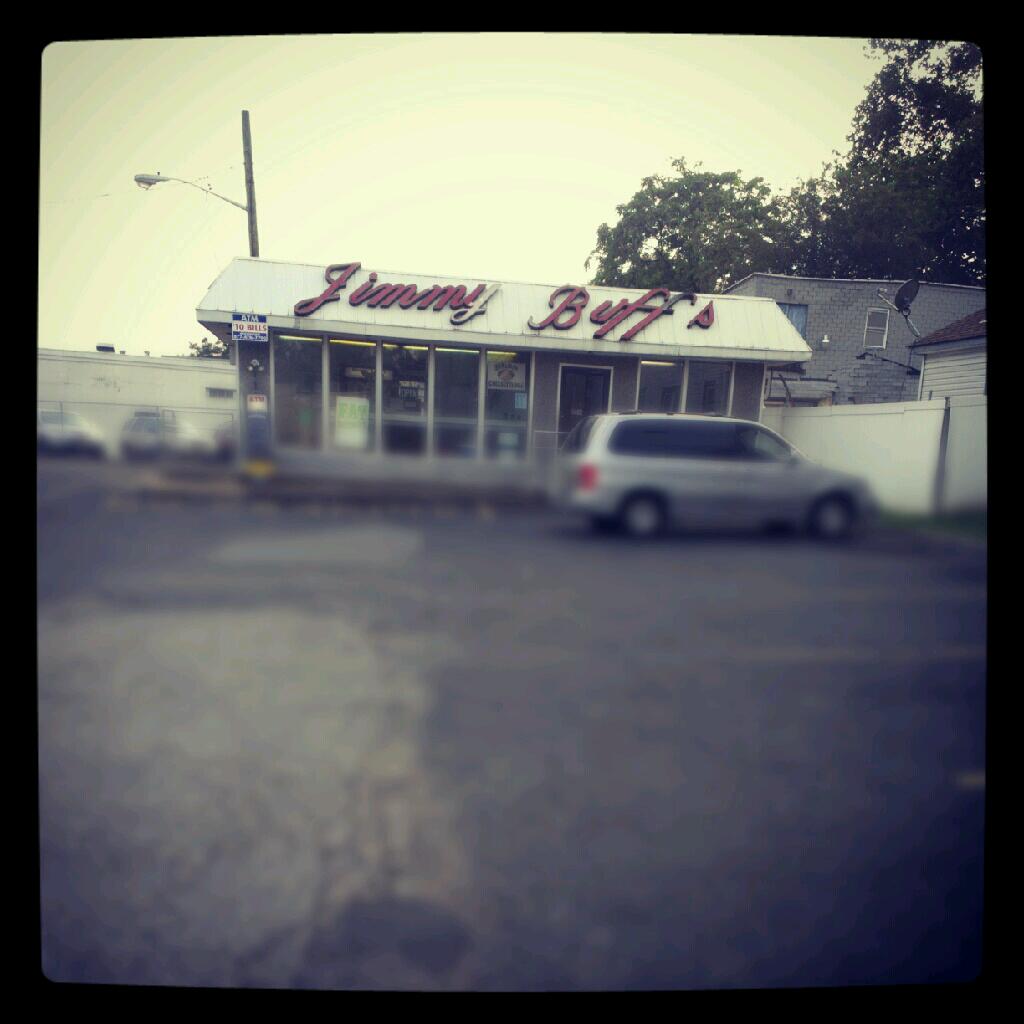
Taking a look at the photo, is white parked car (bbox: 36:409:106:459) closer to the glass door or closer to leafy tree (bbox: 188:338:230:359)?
leafy tree (bbox: 188:338:230:359)

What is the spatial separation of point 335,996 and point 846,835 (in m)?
0.84

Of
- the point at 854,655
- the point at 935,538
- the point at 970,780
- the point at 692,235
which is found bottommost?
the point at 970,780

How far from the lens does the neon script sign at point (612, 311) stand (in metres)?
0.57

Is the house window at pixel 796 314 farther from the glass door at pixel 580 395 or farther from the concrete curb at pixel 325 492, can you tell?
the concrete curb at pixel 325 492

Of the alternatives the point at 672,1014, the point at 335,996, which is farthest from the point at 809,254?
the point at 335,996

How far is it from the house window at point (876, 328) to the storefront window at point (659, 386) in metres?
0.20

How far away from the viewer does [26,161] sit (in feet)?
2.14

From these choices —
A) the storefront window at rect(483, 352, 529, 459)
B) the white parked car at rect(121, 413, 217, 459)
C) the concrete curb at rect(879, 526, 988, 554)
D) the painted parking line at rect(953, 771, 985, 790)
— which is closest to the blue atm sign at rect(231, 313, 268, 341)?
the white parked car at rect(121, 413, 217, 459)

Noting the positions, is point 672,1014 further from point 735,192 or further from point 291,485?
point 735,192

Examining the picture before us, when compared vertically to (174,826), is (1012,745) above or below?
above

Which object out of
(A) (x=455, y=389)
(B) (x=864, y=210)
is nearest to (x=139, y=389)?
(A) (x=455, y=389)

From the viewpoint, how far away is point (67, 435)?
608 mm

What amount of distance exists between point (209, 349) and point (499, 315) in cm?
32

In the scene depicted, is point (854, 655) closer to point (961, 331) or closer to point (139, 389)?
point (961, 331)
